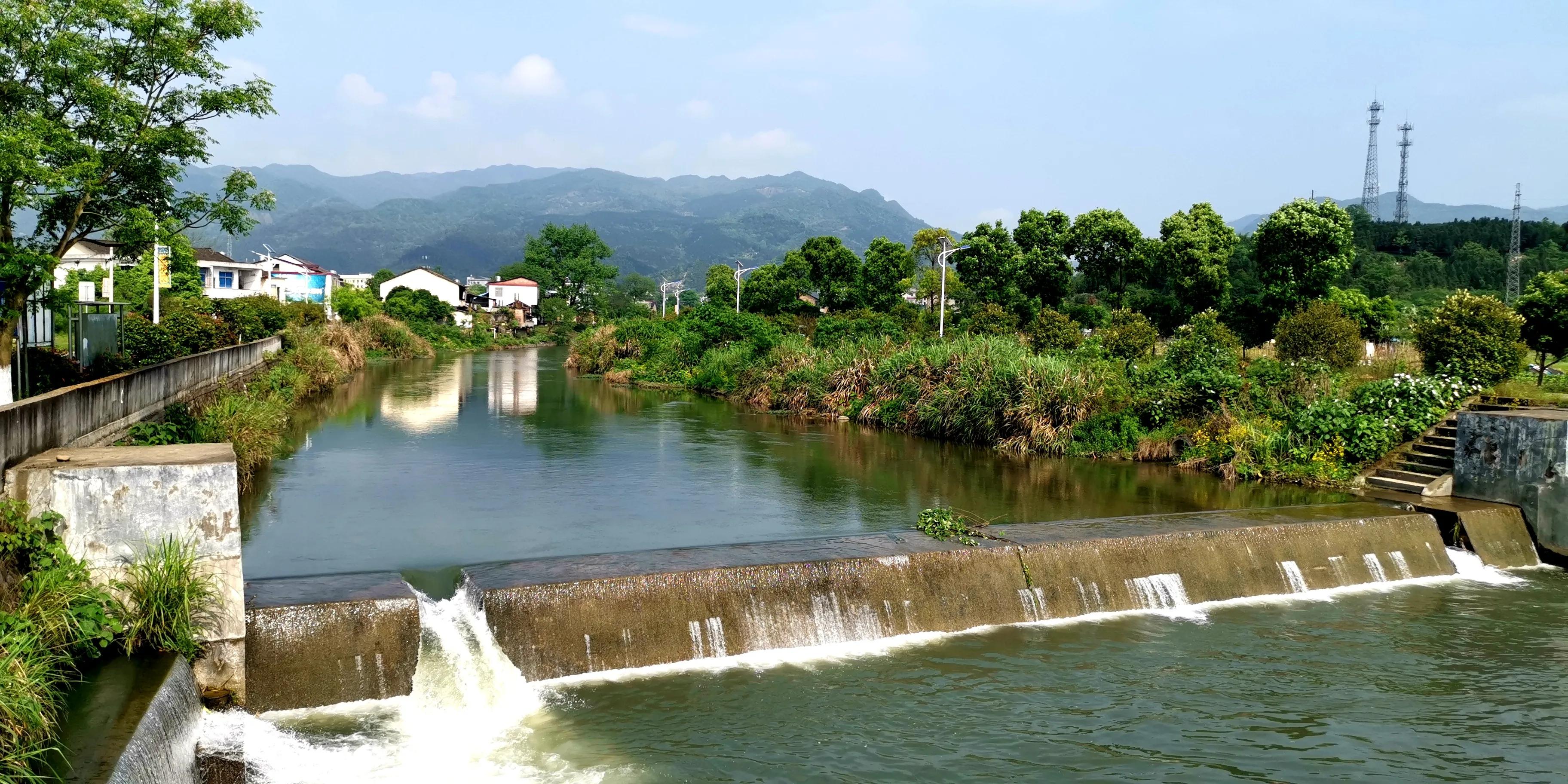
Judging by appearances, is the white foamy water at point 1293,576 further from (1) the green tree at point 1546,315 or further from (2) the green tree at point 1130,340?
(2) the green tree at point 1130,340

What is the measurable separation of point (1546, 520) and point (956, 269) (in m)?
32.8

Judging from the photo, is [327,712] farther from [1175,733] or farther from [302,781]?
[1175,733]

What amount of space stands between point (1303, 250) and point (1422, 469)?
1662 centimetres

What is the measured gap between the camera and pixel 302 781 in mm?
7965

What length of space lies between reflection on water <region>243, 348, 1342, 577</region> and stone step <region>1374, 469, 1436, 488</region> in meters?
1.16

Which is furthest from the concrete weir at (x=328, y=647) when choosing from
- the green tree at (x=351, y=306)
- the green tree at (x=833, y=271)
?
the green tree at (x=351, y=306)

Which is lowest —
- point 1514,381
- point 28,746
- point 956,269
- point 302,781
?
point 302,781

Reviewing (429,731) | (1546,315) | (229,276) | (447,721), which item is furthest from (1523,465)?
(229,276)

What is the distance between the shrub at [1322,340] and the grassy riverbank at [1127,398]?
1.38 feet

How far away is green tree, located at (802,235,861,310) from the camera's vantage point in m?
53.8

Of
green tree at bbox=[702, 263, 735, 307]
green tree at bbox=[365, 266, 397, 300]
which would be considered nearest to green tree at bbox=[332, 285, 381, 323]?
green tree at bbox=[702, 263, 735, 307]

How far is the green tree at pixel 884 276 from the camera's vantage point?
5212 cm

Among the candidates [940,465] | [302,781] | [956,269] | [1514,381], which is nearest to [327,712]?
[302,781]

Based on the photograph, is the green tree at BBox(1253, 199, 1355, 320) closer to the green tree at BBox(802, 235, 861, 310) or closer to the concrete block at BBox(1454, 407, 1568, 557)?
the concrete block at BBox(1454, 407, 1568, 557)
